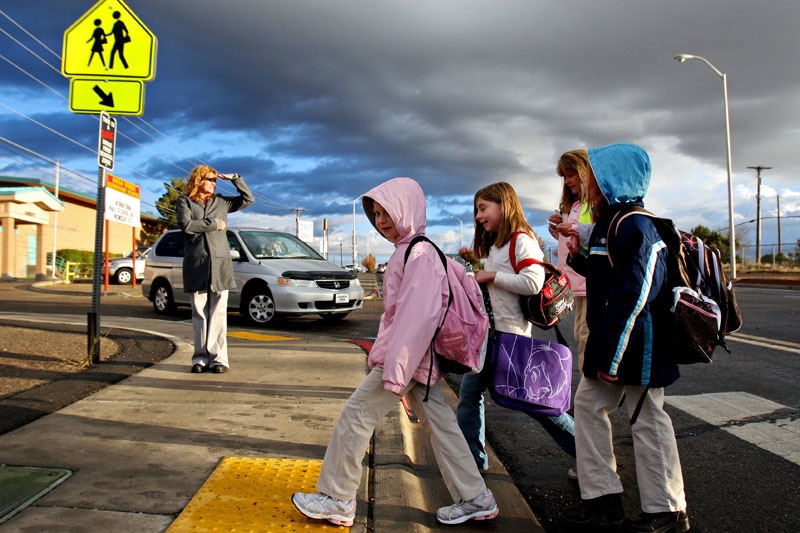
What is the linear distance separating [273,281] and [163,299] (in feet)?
9.60

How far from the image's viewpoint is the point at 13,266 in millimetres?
34031

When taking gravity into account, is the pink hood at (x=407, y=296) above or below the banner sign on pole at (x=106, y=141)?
below

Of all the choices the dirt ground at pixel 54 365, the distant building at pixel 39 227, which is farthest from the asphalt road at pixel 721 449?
the distant building at pixel 39 227

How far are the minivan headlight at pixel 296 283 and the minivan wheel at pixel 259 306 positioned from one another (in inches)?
12.3

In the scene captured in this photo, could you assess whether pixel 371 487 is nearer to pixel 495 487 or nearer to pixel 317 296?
pixel 495 487

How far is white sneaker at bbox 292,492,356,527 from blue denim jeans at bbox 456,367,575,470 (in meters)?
0.90

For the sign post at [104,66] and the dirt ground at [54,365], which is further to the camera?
the sign post at [104,66]

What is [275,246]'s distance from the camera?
11039 mm

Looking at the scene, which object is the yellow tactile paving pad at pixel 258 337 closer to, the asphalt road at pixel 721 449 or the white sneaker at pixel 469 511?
the asphalt road at pixel 721 449

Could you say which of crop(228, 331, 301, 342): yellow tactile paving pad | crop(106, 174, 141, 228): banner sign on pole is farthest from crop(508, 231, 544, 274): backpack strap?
crop(106, 174, 141, 228): banner sign on pole

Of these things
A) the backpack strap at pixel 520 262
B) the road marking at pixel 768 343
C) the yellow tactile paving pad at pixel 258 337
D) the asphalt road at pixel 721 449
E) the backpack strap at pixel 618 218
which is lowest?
the asphalt road at pixel 721 449

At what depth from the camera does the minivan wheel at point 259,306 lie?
33.2 ft

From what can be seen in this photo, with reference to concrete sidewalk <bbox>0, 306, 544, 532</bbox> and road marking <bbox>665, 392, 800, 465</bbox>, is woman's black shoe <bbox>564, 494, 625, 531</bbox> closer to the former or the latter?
concrete sidewalk <bbox>0, 306, 544, 532</bbox>

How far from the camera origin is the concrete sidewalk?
2.71 meters
